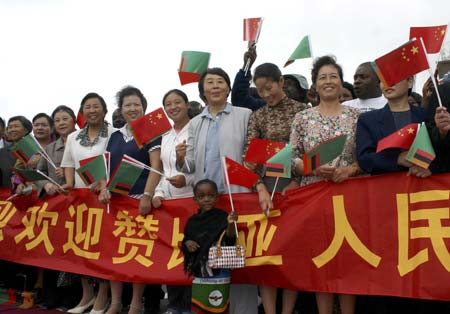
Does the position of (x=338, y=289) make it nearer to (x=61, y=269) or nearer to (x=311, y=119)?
(x=311, y=119)

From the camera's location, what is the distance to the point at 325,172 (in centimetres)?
399

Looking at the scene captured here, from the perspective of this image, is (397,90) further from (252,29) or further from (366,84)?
(252,29)

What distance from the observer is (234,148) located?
468 centimetres

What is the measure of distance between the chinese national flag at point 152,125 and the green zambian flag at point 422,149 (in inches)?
84.9

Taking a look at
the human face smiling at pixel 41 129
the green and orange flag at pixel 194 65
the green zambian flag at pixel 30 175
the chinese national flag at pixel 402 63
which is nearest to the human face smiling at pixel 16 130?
the human face smiling at pixel 41 129

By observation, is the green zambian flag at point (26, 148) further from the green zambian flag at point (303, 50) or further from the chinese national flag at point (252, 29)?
the green zambian flag at point (303, 50)

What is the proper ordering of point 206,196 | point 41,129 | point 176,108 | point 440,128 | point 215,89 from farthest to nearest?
point 41,129 → point 176,108 → point 215,89 → point 206,196 → point 440,128

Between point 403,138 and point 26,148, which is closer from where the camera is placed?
point 403,138

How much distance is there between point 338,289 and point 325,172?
2.69 ft

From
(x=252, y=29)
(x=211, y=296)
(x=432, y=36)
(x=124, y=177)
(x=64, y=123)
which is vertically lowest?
(x=211, y=296)

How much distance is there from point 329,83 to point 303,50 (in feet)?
5.31

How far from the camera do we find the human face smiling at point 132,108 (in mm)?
5508

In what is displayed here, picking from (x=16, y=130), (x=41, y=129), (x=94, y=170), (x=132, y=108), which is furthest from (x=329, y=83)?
(x=16, y=130)

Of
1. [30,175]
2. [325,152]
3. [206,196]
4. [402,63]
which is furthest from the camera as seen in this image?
[30,175]
